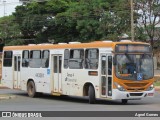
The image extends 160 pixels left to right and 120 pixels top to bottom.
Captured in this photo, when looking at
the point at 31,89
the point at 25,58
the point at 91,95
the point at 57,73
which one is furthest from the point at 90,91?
the point at 25,58

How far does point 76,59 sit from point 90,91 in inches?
83.0

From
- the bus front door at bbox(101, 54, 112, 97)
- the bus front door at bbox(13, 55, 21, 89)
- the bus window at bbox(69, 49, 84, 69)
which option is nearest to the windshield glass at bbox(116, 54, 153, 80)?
the bus front door at bbox(101, 54, 112, 97)

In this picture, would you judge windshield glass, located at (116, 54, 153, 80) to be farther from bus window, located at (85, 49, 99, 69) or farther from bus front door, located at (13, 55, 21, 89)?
bus front door, located at (13, 55, 21, 89)

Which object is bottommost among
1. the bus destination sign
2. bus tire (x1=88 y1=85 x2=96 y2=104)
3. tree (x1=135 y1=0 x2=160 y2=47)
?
bus tire (x1=88 y1=85 x2=96 y2=104)

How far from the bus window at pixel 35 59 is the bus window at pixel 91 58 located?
15.2ft

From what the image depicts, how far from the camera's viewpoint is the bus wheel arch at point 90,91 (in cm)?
2236

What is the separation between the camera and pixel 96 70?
22297 millimetres

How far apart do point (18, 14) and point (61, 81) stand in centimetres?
5067

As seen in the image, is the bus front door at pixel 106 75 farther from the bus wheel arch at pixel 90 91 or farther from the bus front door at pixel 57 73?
the bus front door at pixel 57 73

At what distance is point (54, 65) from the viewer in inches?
1010

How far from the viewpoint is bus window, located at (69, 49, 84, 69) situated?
23484 mm

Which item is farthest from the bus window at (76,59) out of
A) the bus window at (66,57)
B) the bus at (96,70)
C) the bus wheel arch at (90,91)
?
the bus wheel arch at (90,91)

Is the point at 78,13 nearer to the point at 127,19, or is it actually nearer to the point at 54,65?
the point at 127,19

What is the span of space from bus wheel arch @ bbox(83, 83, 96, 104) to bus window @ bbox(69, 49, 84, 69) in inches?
39.9
